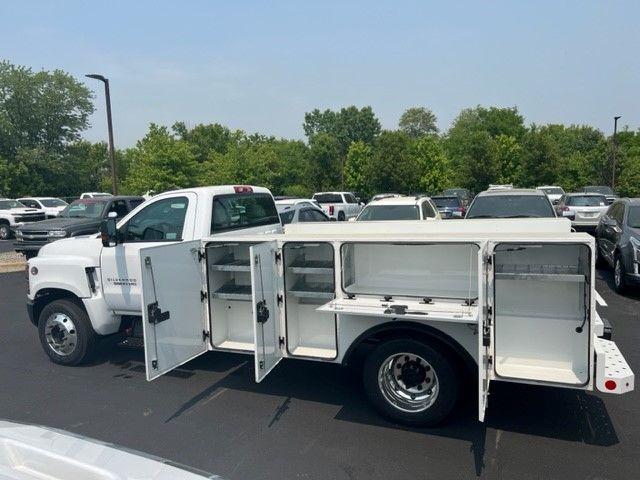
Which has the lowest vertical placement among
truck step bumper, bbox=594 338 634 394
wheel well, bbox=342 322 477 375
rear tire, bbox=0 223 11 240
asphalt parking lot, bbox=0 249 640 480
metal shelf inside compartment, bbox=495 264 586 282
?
asphalt parking lot, bbox=0 249 640 480

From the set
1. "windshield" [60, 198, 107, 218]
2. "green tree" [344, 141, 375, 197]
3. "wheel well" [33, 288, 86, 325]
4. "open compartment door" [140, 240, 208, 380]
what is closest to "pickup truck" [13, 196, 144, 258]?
"windshield" [60, 198, 107, 218]

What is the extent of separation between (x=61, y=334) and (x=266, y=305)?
10.4 ft

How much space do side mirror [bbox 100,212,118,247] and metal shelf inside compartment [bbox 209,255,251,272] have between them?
1174mm

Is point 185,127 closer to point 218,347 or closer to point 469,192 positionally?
point 469,192

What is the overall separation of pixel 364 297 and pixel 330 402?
3.67 ft

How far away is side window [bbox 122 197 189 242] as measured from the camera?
5.96 metres

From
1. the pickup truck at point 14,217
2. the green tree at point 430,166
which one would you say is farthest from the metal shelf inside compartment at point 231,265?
the green tree at point 430,166

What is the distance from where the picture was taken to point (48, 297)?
6.49 m

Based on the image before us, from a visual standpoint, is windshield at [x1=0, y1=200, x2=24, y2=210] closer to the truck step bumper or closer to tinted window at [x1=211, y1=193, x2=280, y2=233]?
tinted window at [x1=211, y1=193, x2=280, y2=233]

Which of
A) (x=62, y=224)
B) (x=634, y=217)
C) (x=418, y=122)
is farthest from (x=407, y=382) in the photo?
(x=418, y=122)

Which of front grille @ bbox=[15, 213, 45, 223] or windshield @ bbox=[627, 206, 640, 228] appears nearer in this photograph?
windshield @ bbox=[627, 206, 640, 228]

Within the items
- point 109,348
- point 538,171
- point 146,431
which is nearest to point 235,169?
point 538,171

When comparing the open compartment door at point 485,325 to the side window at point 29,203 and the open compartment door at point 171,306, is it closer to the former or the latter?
the open compartment door at point 171,306

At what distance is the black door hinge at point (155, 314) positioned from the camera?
4621mm
